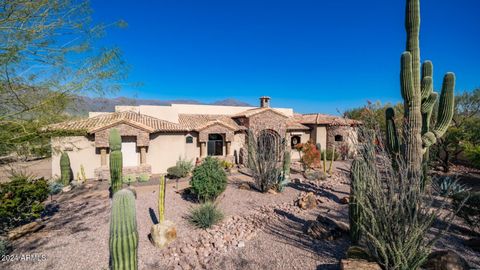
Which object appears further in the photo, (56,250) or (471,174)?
(471,174)

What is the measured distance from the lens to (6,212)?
6172 mm

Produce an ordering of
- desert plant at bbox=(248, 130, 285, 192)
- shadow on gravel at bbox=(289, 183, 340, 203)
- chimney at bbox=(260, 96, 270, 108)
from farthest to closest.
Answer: chimney at bbox=(260, 96, 270, 108) → desert plant at bbox=(248, 130, 285, 192) → shadow on gravel at bbox=(289, 183, 340, 203)

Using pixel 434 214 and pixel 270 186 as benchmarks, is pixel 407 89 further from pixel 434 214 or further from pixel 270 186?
pixel 270 186

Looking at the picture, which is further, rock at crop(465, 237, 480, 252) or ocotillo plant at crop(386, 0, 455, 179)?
ocotillo plant at crop(386, 0, 455, 179)

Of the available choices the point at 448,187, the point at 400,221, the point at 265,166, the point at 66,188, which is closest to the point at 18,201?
the point at 66,188

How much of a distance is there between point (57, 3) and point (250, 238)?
7.44 meters

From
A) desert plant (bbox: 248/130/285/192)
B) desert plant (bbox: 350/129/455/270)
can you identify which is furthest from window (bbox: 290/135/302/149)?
desert plant (bbox: 350/129/455/270)

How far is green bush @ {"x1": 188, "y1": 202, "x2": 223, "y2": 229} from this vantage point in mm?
7559

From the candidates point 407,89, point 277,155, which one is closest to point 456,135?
point 407,89

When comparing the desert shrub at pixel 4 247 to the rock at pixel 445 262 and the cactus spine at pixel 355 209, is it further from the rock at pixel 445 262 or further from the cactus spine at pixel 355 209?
the rock at pixel 445 262

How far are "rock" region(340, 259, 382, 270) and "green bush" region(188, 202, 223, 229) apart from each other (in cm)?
437

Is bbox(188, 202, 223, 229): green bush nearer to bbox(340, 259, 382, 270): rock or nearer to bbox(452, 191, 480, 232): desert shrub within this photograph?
bbox(340, 259, 382, 270): rock

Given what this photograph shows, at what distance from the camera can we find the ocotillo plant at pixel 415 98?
26.0 ft

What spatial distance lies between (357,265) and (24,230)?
9.43 metres
